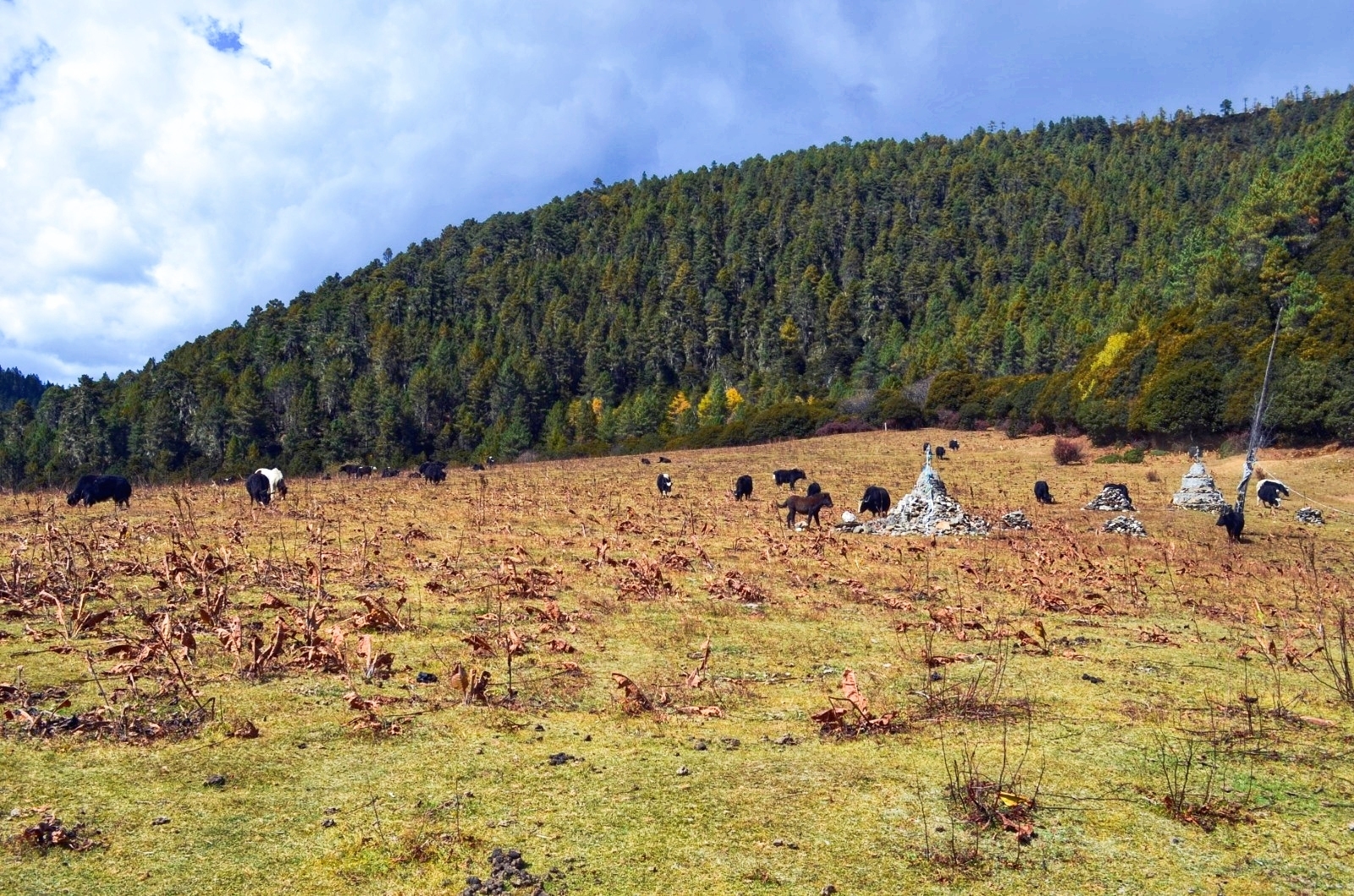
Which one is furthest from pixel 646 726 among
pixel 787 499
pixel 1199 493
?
pixel 1199 493

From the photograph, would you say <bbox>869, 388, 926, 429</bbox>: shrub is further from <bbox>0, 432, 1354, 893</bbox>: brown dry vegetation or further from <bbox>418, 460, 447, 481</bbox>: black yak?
<bbox>0, 432, 1354, 893</bbox>: brown dry vegetation

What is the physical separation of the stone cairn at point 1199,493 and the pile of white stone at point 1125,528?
7083 millimetres

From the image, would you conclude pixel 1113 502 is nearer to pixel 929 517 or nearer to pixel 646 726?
pixel 929 517

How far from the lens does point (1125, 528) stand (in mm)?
22188

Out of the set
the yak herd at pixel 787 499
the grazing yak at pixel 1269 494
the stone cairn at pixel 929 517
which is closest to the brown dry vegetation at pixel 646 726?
the stone cairn at pixel 929 517

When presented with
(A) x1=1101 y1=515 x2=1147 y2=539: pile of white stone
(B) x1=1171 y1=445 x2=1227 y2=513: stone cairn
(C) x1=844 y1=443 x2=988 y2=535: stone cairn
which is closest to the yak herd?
(B) x1=1171 y1=445 x2=1227 y2=513: stone cairn

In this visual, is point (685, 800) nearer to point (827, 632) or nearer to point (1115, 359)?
point (827, 632)

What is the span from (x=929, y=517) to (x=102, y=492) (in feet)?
69.6

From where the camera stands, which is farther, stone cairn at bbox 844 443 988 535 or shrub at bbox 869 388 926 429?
shrub at bbox 869 388 926 429

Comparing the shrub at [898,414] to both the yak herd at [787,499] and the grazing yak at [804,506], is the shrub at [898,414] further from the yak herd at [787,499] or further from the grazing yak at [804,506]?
the grazing yak at [804,506]

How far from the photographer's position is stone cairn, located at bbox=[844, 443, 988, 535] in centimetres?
2116

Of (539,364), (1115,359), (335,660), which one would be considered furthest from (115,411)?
(335,660)

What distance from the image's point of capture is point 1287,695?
8.27m

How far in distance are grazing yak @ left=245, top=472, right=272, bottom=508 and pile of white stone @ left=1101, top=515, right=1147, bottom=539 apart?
22.2 metres
